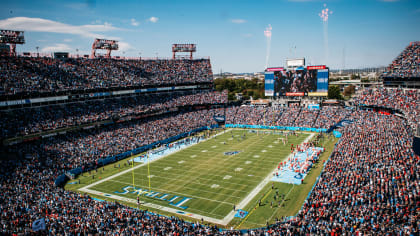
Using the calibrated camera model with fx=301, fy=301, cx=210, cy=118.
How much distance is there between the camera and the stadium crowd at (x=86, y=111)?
36781 mm

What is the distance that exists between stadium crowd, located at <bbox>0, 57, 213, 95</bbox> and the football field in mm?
18942

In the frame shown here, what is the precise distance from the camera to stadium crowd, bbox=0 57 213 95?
135 ft

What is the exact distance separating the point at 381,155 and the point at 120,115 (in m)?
37.2

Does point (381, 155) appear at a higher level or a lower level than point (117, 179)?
higher

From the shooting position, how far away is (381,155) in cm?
2669

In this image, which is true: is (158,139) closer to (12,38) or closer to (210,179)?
(210,179)

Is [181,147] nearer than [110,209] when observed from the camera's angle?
No

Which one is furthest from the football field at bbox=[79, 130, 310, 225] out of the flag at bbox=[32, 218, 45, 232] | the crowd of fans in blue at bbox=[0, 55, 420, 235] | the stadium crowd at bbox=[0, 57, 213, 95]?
the stadium crowd at bbox=[0, 57, 213, 95]

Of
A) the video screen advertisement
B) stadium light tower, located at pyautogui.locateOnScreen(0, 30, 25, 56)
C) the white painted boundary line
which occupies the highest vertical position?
stadium light tower, located at pyautogui.locateOnScreen(0, 30, 25, 56)

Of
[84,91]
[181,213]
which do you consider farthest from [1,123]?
[181,213]

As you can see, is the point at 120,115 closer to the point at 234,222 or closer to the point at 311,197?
the point at 234,222

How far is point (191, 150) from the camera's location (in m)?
42.8

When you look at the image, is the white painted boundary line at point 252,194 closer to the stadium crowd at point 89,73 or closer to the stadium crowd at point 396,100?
the stadium crowd at point 396,100

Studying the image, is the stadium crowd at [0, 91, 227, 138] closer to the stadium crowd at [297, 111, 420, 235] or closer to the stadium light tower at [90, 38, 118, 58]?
the stadium light tower at [90, 38, 118, 58]
